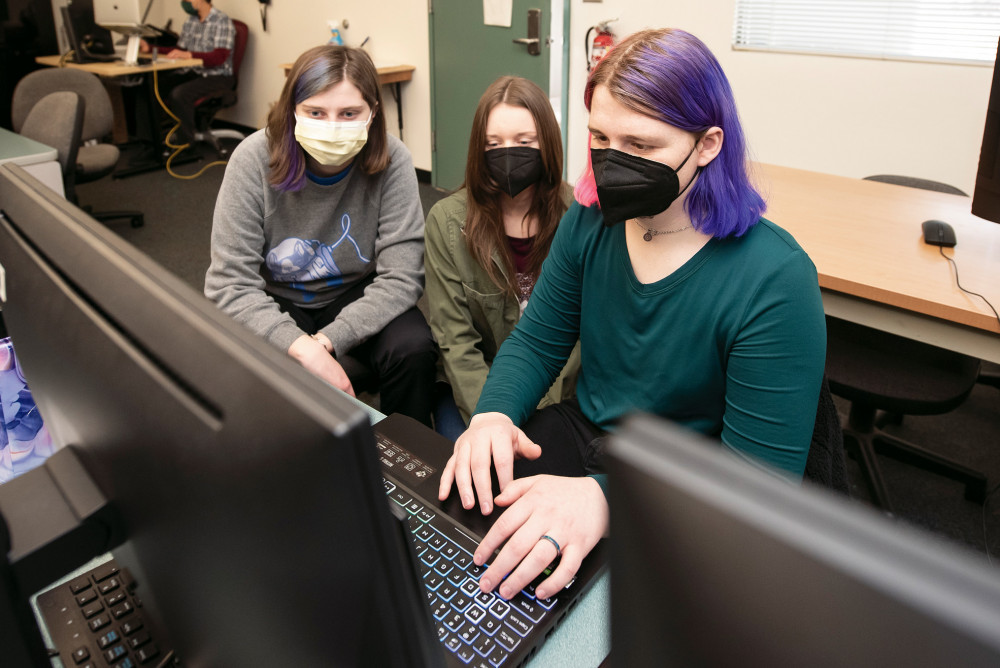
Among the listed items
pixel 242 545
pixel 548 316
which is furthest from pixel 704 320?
pixel 242 545

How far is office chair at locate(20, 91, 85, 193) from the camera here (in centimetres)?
299

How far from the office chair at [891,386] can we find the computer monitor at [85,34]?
494cm

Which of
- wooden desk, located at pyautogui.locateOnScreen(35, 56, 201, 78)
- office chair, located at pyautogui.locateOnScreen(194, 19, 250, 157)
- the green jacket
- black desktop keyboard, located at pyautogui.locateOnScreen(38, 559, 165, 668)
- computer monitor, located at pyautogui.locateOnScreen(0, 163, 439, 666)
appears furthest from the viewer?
office chair, located at pyautogui.locateOnScreen(194, 19, 250, 157)

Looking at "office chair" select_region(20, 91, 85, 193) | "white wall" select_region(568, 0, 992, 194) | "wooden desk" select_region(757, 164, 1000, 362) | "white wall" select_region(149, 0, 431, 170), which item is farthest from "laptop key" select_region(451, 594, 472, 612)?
"white wall" select_region(149, 0, 431, 170)

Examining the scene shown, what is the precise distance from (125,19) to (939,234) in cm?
469

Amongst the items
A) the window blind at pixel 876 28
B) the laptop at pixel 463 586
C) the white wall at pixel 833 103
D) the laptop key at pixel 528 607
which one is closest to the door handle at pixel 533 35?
the white wall at pixel 833 103

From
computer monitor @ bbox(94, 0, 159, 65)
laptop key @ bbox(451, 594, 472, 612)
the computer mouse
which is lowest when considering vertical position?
laptop key @ bbox(451, 594, 472, 612)

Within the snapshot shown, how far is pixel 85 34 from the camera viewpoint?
4.73m

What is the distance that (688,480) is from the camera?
0.26 metres

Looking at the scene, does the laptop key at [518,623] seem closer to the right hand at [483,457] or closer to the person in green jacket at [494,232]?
the right hand at [483,457]

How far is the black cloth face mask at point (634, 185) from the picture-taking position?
103cm

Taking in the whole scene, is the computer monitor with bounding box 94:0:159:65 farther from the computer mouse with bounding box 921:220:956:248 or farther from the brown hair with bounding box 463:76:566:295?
the computer mouse with bounding box 921:220:956:248

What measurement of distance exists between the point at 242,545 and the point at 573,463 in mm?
813

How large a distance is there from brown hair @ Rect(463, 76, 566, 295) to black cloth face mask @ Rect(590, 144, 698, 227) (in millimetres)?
455
